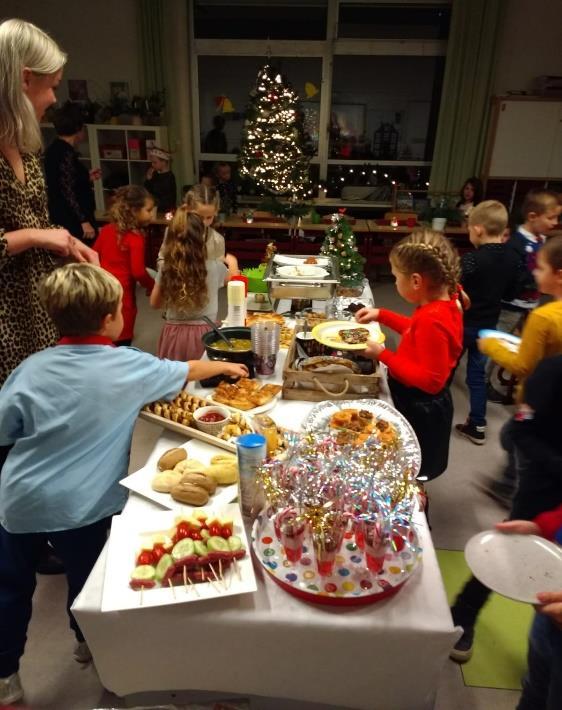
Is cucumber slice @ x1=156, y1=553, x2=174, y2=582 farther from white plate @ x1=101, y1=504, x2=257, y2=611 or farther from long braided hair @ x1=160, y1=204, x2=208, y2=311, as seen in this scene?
long braided hair @ x1=160, y1=204, x2=208, y2=311

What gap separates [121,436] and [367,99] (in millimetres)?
6283

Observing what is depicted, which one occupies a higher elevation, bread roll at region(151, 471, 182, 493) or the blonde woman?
the blonde woman

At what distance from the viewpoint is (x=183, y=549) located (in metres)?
1.07

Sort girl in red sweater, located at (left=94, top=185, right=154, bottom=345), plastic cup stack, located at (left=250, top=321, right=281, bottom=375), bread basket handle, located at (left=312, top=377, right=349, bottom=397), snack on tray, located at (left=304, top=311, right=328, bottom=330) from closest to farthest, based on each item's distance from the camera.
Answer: bread basket handle, located at (left=312, top=377, right=349, bottom=397) < plastic cup stack, located at (left=250, top=321, right=281, bottom=375) < snack on tray, located at (left=304, top=311, right=328, bottom=330) < girl in red sweater, located at (left=94, top=185, right=154, bottom=345)

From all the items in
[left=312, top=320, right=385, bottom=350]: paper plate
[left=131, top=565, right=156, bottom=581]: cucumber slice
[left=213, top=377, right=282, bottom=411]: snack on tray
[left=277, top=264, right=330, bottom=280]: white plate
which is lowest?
[left=131, top=565, right=156, bottom=581]: cucumber slice

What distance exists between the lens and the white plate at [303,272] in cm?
243

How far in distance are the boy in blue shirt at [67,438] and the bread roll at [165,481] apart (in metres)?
0.17

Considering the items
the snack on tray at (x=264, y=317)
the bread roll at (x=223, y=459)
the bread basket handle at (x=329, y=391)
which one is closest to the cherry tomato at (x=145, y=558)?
the bread roll at (x=223, y=459)

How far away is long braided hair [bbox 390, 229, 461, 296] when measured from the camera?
5.98 feet

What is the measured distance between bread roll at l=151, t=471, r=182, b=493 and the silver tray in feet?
1.31

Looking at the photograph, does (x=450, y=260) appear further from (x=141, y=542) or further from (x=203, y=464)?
(x=141, y=542)

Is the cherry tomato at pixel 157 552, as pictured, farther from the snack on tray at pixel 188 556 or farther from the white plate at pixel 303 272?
the white plate at pixel 303 272

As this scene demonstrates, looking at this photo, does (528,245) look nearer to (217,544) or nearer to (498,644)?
(498,644)

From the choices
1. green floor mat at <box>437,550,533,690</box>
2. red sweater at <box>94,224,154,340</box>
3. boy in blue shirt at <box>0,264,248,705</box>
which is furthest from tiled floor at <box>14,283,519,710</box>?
red sweater at <box>94,224,154,340</box>
